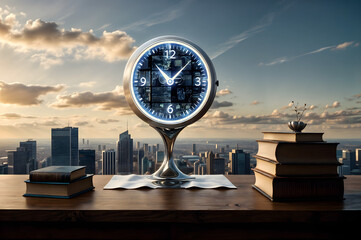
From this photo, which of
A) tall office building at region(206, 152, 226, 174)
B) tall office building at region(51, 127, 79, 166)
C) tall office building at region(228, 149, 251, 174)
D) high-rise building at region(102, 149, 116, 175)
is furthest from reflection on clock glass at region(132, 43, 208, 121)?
tall office building at region(51, 127, 79, 166)

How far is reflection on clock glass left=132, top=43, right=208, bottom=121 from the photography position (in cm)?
119

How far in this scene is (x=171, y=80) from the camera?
3.95 ft

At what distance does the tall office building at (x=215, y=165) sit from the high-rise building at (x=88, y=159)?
803 mm

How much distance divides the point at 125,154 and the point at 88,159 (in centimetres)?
27

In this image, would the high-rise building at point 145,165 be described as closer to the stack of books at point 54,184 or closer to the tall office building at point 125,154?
the tall office building at point 125,154

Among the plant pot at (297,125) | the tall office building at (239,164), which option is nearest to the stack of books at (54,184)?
the plant pot at (297,125)

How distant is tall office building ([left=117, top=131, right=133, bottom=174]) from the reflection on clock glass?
750 mm

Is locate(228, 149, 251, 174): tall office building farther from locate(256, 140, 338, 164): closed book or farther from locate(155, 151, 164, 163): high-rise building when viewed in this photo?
locate(256, 140, 338, 164): closed book
